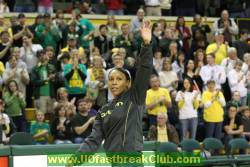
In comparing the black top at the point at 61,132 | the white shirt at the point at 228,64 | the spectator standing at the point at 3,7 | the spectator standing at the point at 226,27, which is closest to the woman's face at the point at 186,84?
the white shirt at the point at 228,64

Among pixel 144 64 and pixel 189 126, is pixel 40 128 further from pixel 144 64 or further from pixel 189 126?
pixel 144 64

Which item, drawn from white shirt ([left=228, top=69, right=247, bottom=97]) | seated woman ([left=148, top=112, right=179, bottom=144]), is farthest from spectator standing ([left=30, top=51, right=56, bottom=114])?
white shirt ([left=228, top=69, right=247, bottom=97])

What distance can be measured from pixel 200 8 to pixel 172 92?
8.58 m

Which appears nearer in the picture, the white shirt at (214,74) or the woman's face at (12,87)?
the woman's face at (12,87)

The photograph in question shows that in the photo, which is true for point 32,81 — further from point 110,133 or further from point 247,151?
point 110,133

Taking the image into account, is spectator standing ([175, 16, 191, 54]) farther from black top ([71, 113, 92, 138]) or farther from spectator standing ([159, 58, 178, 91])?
black top ([71, 113, 92, 138])

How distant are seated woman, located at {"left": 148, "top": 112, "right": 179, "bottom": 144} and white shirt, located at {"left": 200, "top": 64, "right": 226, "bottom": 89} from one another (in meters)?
2.69

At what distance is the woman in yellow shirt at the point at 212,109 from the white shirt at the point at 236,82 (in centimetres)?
110

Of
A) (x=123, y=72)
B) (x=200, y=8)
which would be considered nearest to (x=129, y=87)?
(x=123, y=72)

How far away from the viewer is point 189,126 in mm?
15836

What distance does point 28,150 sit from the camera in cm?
1034

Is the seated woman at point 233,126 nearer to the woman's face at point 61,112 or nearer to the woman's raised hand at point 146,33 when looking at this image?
the woman's face at point 61,112

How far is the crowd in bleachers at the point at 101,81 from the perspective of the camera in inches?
566

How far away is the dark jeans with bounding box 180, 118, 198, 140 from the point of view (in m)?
15.7
